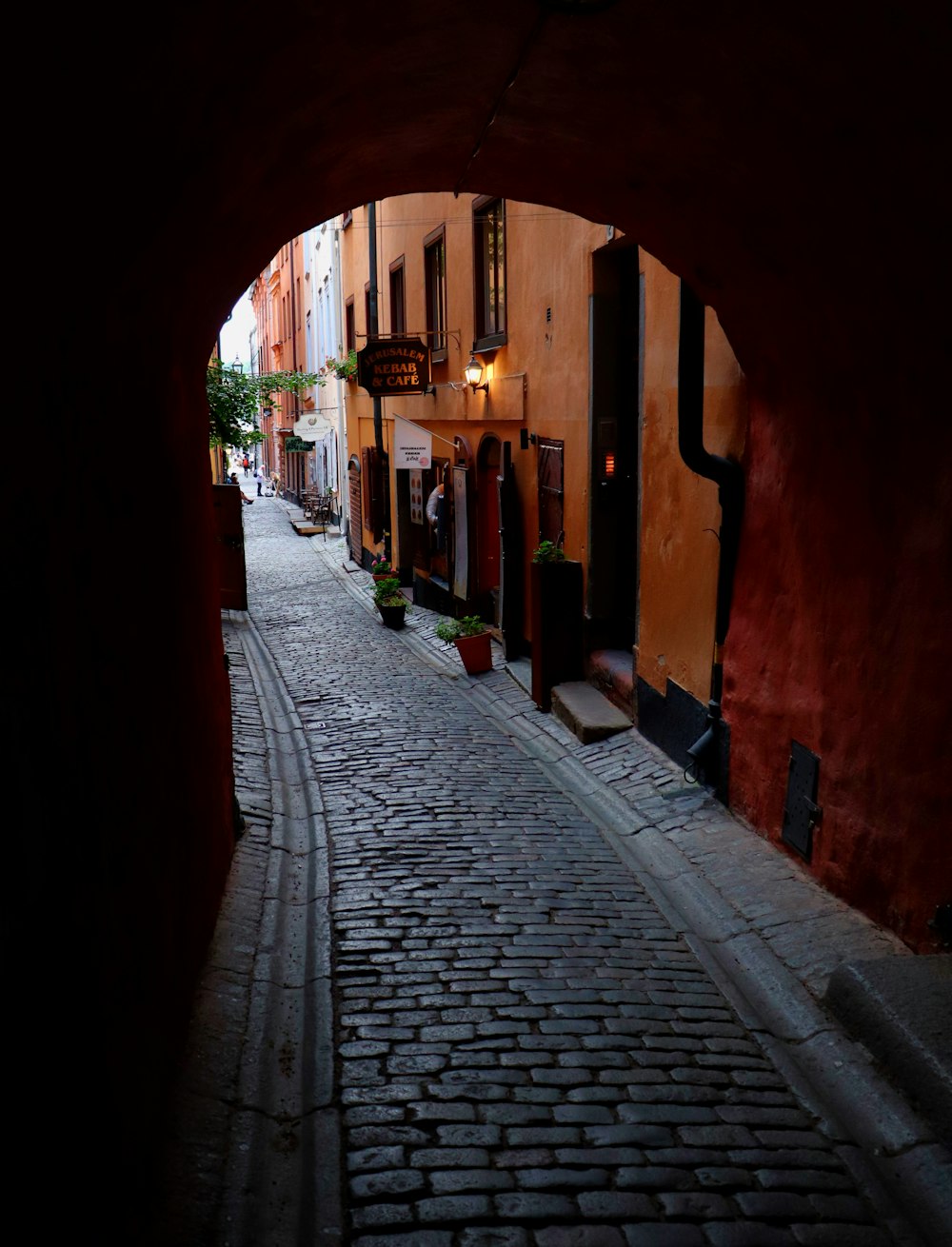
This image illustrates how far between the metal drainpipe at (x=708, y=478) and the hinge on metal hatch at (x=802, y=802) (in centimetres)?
111

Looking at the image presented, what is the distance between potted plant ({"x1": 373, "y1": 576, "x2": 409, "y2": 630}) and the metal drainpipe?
26.8 ft

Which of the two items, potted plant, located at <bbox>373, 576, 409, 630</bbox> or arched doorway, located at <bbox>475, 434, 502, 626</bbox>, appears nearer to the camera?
arched doorway, located at <bbox>475, 434, 502, 626</bbox>

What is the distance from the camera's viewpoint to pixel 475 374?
14195 mm

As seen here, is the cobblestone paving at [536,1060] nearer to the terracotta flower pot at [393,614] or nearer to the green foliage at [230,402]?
the terracotta flower pot at [393,614]

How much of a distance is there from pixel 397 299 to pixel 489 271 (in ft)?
21.5

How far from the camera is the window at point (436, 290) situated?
54.3 ft

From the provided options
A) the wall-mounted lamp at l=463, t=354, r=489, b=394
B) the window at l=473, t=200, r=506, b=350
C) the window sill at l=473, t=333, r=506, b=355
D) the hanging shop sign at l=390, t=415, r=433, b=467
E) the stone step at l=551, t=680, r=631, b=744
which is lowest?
the stone step at l=551, t=680, r=631, b=744

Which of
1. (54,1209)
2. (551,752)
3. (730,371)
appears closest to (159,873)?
(54,1209)

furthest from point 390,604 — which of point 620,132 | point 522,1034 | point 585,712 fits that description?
point 522,1034

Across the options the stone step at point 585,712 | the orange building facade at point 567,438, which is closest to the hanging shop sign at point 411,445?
the orange building facade at point 567,438

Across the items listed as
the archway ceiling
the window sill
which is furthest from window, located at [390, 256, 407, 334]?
the archway ceiling

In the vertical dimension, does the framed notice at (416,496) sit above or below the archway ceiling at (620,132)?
below

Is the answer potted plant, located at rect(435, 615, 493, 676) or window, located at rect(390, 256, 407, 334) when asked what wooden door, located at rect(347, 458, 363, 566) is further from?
potted plant, located at rect(435, 615, 493, 676)

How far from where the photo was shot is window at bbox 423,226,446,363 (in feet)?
54.3
